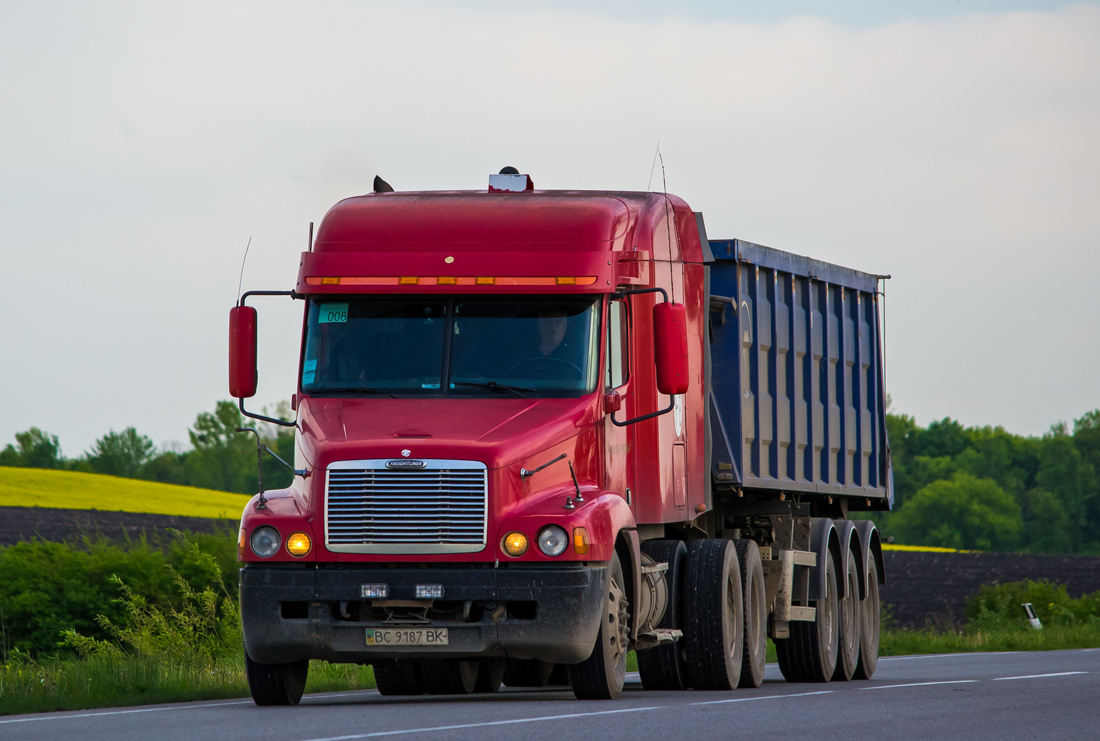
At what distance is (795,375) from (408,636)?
7.09m

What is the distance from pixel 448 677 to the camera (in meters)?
15.7

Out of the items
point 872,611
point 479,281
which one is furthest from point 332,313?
point 872,611

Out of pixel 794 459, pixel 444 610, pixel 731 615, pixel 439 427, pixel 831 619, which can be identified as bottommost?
pixel 444 610

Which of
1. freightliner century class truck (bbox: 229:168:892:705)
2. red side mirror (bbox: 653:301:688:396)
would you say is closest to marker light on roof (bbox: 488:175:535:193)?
freightliner century class truck (bbox: 229:168:892:705)

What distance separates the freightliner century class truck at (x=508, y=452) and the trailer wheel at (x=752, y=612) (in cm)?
3

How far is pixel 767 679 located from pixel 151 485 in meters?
56.7

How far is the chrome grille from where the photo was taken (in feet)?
40.7

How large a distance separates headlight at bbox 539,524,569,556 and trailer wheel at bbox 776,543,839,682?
6646mm

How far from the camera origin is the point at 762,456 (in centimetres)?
1728

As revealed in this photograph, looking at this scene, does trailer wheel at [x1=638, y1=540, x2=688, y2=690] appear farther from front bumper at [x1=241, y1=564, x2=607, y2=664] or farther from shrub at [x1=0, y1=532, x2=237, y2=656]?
shrub at [x1=0, y1=532, x2=237, y2=656]

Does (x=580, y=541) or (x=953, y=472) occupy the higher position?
(x=953, y=472)

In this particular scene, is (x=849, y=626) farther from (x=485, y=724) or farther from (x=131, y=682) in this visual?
(x=485, y=724)

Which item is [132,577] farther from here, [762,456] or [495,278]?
[495,278]

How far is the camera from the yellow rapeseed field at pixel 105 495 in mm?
65188
